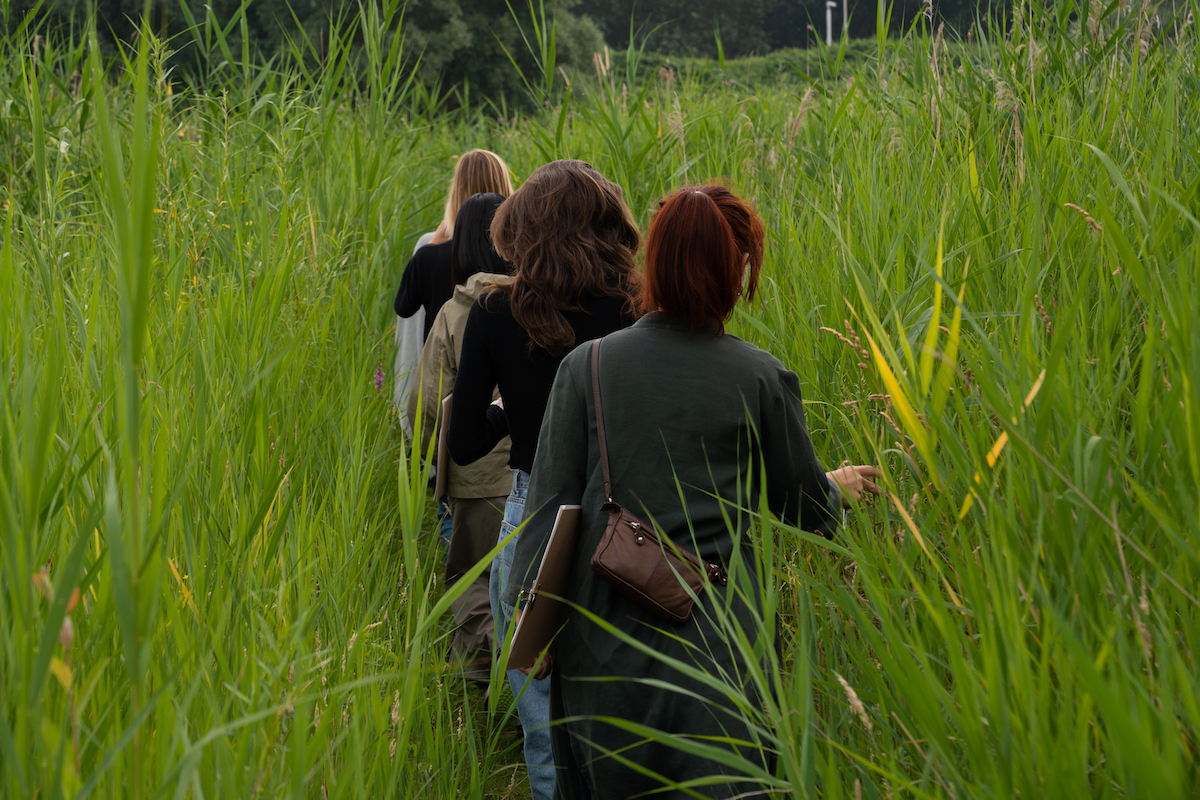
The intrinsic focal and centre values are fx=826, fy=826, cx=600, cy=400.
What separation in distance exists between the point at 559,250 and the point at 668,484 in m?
0.86

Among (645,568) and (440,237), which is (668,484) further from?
(440,237)

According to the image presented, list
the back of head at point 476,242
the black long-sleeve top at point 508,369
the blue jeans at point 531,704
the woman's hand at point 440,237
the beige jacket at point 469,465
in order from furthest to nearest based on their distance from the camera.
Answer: the woman's hand at point 440,237
the back of head at point 476,242
the beige jacket at point 469,465
the black long-sleeve top at point 508,369
the blue jeans at point 531,704

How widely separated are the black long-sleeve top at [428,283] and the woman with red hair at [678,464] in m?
2.00

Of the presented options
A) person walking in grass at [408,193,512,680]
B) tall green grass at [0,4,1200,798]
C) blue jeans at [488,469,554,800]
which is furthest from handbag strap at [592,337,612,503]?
person walking in grass at [408,193,512,680]

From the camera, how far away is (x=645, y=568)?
1497 mm

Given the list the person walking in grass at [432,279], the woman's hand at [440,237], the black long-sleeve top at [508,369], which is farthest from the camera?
the woman's hand at [440,237]

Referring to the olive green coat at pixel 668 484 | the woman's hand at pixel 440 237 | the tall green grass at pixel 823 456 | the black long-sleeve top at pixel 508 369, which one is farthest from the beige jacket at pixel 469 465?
the olive green coat at pixel 668 484

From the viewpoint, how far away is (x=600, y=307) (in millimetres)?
2260

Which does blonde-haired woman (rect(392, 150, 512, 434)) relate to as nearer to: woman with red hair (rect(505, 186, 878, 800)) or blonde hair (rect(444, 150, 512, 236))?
blonde hair (rect(444, 150, 512, 236))

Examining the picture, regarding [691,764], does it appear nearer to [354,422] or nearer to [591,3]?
[354,422]

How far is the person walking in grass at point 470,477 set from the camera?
2.85 metres

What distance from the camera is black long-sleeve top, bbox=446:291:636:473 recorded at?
7.34 feet

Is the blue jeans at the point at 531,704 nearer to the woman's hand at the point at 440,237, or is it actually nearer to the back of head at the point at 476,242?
the back of head at the point at 476,242

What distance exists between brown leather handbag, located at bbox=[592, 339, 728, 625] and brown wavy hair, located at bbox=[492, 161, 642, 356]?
0.78 metres
